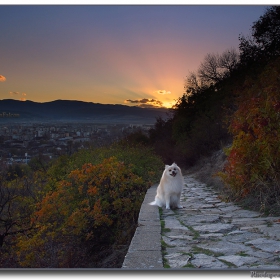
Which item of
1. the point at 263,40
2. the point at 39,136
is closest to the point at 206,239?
the point at 39,136

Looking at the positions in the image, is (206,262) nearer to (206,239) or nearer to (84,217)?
(206,239)

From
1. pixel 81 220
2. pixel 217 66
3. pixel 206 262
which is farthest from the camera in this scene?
pixel 81 220

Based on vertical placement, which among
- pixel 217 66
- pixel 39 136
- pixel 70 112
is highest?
pixel 217 66

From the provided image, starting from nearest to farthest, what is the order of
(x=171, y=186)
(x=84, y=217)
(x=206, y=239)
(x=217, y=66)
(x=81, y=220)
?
(x=206, y=239) → (x=217, y=66) → (x=171, y=186) → (x=81, y=220) → (x=84, y=217)

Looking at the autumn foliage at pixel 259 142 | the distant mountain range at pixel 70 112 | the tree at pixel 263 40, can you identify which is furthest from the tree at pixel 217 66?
the distant mountain range at pixel 70 112

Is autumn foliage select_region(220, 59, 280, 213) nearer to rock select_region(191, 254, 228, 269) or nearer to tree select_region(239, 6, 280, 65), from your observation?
tree select_region(239, 6, 280, 65)

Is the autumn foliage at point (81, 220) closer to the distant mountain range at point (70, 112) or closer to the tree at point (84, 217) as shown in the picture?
the tree at point (84, 217)

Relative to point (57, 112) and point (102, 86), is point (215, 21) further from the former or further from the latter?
point (57, 112)

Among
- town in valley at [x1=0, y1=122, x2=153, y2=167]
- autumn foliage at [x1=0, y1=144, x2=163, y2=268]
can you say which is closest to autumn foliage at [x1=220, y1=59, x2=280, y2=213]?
town in valley at [x1=0, y1=122, x2=153, y2=167]
